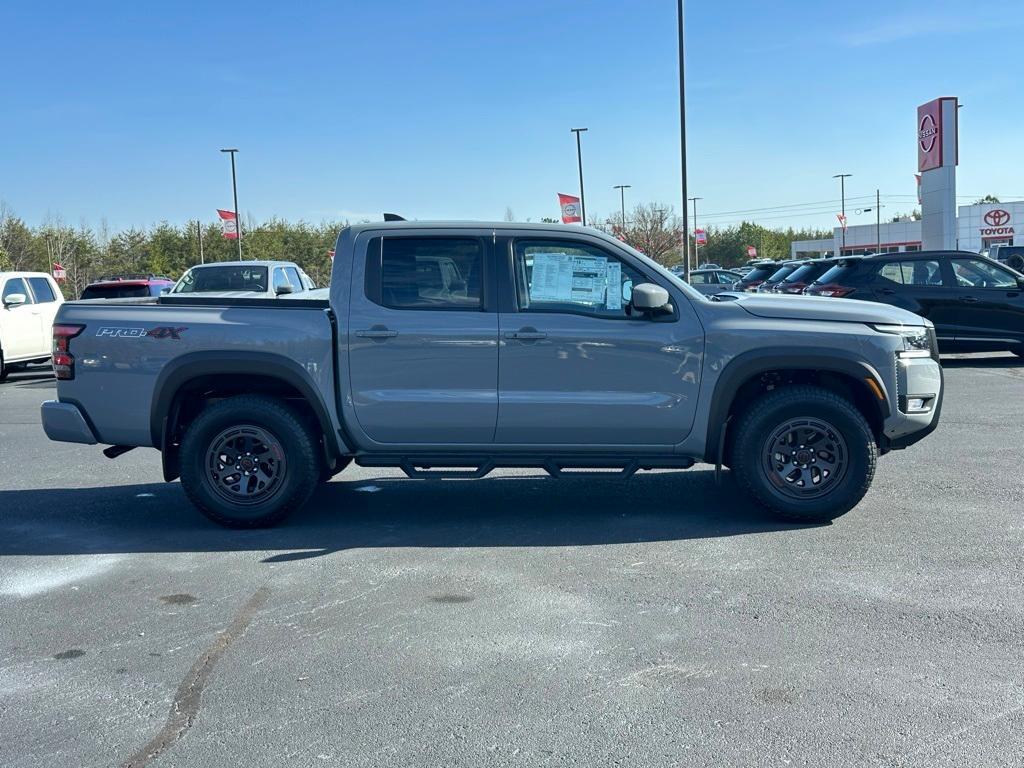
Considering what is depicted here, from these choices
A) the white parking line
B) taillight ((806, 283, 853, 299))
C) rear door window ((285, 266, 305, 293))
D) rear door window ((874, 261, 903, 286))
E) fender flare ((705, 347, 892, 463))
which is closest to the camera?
the white parking line

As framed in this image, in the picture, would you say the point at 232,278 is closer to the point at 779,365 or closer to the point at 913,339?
the point at 779,365

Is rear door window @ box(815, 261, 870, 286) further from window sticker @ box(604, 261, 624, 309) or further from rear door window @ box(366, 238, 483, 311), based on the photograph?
rear door window @ box(366, 238, 483, 311)

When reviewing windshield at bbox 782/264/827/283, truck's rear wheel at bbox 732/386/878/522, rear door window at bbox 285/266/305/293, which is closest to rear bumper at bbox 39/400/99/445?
truck's rear wheel at bbox 732/386/878/522

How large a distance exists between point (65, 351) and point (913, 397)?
5.44 metres

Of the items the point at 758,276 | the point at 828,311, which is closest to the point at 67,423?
the point at 828,311

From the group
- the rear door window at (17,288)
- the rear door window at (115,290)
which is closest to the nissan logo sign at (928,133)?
the rear door window at (115,290)

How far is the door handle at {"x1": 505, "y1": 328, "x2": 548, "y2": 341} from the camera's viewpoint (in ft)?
21.2

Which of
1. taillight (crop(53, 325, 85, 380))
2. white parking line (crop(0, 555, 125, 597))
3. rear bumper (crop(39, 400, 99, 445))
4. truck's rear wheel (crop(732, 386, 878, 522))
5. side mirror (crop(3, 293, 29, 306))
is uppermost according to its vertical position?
side mirror (crop(3, 293, 29, 306))

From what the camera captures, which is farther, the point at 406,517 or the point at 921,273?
the point at 921,273

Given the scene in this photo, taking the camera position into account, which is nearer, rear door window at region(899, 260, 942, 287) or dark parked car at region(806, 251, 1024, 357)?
dark parked car at region(806, 251, 1024, 357)

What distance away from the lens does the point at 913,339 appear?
21.9 ft

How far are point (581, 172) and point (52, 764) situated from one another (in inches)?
1934

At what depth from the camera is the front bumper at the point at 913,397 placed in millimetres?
6582

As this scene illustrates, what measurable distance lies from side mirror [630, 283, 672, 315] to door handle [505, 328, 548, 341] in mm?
599
